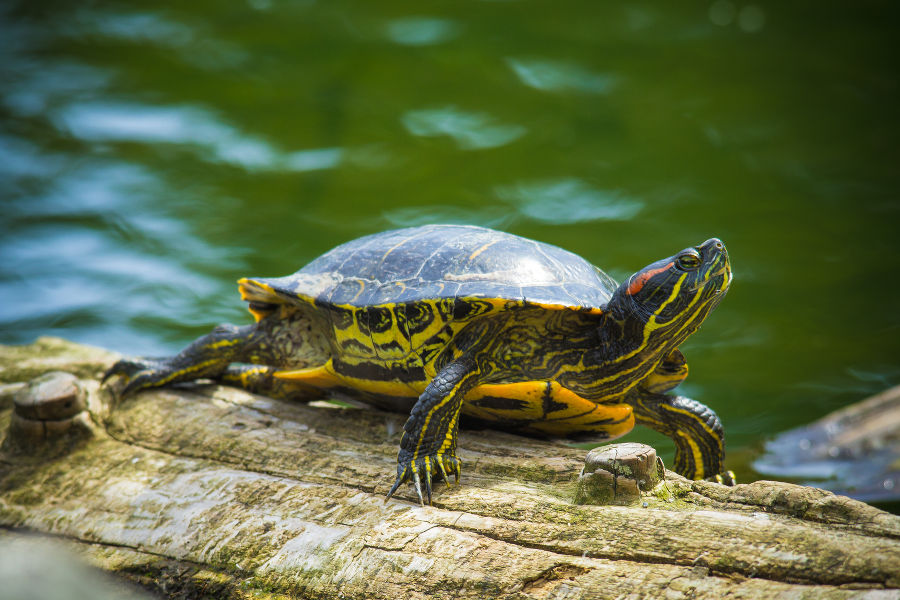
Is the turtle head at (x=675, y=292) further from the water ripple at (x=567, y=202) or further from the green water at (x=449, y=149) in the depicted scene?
the water ripple at (x=567, y=202)

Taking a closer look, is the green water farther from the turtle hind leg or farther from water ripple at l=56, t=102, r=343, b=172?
the turtle hind leg

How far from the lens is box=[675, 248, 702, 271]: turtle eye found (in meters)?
2.64

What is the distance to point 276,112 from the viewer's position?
7.80 m

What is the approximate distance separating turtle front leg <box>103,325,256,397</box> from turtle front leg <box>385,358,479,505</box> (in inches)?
51.4

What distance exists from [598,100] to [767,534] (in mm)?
6355

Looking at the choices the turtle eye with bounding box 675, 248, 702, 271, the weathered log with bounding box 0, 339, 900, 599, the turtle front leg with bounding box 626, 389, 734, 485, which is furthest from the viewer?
the turtle front leg with bounding box 626, 389, 734, 485

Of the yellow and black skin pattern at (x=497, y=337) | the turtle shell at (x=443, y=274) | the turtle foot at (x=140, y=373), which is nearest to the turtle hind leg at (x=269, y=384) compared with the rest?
the yellow and black skin pattern at (x=497, y=337)

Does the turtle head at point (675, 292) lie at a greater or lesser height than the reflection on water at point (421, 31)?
lesser

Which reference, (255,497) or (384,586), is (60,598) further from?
(255,497)

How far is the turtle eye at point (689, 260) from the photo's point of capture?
8.66ft

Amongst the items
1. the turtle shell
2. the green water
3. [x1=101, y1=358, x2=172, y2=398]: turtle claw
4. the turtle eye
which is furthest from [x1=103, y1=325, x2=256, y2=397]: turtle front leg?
the green water

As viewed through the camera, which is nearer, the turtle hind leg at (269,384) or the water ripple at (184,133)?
the turtle hind leg at (269,384)

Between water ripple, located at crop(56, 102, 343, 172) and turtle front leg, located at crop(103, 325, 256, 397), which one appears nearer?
turtle front leg, located at crop(103, 325, 256, 397)

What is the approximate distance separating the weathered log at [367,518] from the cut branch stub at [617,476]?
0.03m
